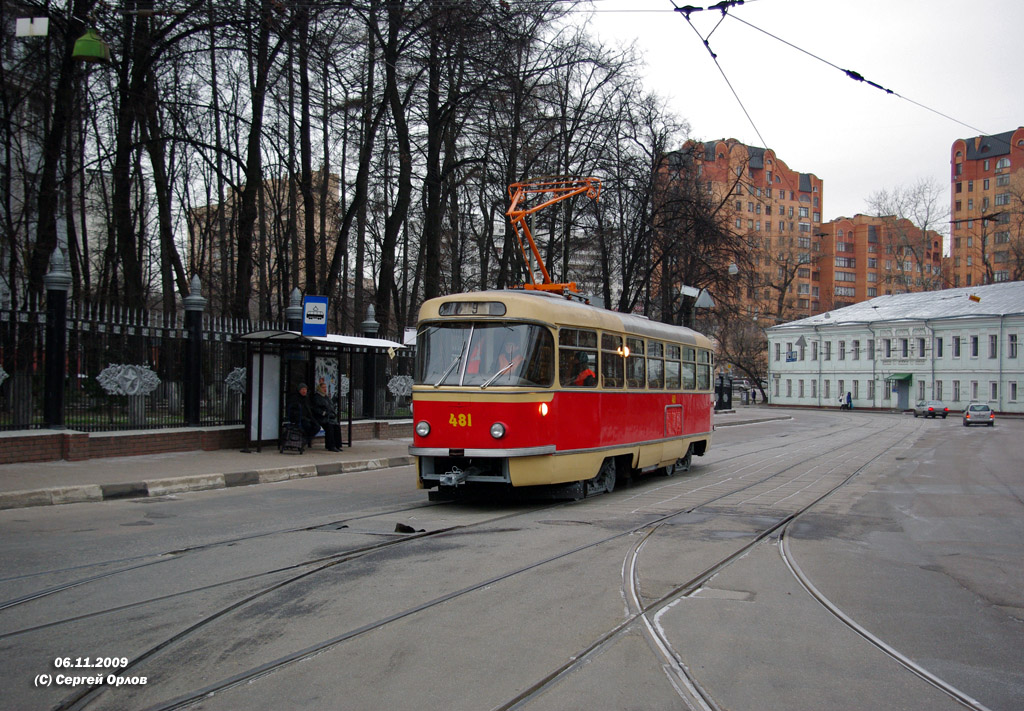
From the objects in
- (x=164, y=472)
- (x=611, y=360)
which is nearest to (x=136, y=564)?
(x=164, y=472)

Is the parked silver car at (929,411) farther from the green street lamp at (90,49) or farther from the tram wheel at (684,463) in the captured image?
the green street lamp at (90,49)

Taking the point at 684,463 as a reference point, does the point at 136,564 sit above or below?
above

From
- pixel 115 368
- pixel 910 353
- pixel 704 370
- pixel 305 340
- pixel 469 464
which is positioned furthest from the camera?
pixel 910 353

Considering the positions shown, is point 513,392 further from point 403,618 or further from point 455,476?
point 403,618

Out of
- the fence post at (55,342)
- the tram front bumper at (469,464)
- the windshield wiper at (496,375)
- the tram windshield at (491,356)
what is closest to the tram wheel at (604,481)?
the tram front bumper at (469,464)

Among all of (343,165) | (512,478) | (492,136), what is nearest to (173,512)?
(512,478)

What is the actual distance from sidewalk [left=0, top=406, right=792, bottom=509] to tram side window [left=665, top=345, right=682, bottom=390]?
6350 millimetres

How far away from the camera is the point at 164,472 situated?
532 inches

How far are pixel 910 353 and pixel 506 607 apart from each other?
239 ft

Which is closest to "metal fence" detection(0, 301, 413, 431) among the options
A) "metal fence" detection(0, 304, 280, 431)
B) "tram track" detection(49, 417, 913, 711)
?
"metal fence" detection(0, 304, 280, 431)

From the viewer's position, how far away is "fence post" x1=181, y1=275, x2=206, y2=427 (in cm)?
1681

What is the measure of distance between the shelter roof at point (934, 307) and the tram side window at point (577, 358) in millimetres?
55011

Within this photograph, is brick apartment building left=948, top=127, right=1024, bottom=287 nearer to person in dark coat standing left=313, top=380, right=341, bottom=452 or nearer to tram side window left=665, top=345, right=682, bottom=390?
tram side window left=665, top=345, right=682, bottom=390

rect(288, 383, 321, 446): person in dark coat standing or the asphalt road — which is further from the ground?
rect(288, 383, 321, 446): person in dark coat standing
